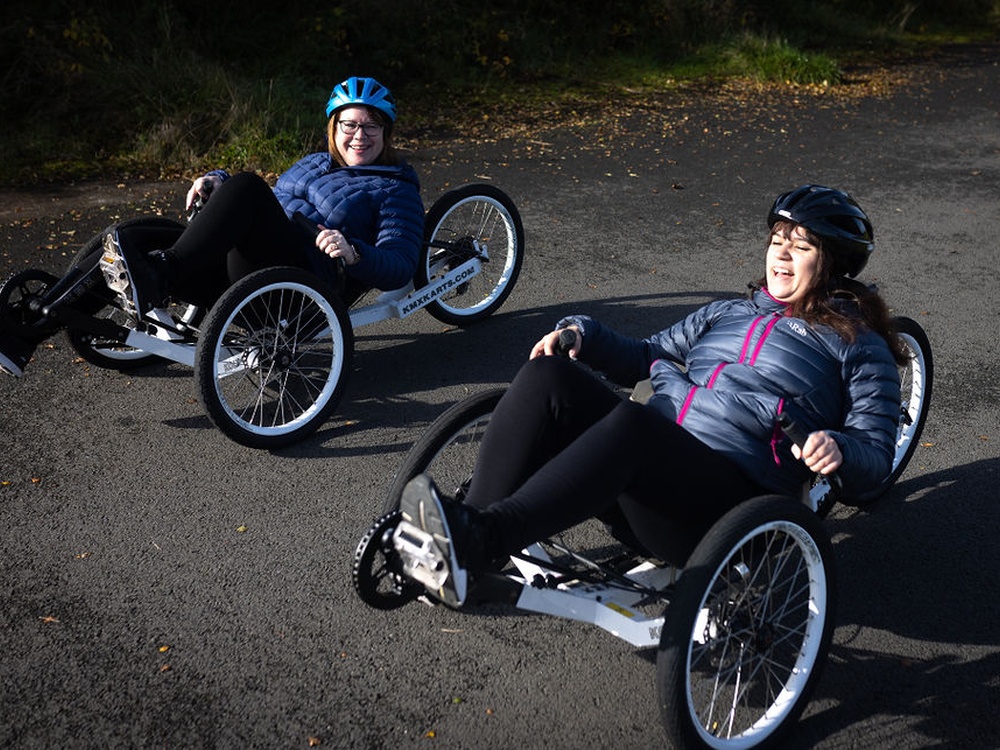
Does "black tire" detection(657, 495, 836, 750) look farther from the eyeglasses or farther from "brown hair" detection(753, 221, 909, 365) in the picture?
the eyeglasses

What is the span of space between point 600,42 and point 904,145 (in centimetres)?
502

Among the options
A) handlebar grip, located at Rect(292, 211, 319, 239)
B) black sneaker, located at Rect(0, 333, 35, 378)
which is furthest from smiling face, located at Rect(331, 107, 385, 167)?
black sneaker, located at Rect(0, 333, 35, 378)

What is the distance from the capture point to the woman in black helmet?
8.75 ft

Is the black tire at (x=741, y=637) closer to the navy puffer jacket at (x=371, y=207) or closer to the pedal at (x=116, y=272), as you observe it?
the navy puffer jacket at (x=371, y=207)

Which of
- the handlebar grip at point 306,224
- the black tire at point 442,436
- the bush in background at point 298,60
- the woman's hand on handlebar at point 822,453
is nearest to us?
the woman's hand on handlebar at point 822,453

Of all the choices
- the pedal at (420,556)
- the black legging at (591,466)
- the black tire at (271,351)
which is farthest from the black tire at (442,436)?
the black tire at (271,351)

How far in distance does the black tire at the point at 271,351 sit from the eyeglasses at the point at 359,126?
3.15 feet

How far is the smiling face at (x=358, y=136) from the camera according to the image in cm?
504

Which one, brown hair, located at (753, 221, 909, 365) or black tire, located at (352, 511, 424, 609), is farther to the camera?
brown hair, located at (753, 221, 909, 365)

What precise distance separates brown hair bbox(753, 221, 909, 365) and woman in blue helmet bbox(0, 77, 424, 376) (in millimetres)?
2050

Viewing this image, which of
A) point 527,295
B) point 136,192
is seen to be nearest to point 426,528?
point 527,295

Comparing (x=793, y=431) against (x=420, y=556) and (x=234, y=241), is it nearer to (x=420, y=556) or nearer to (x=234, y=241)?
(x=420, y=556)

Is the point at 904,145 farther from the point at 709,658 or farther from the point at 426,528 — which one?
the point at 426,528

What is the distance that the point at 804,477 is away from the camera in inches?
123
